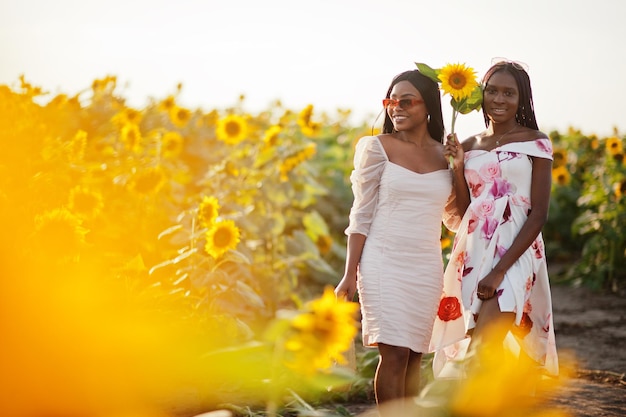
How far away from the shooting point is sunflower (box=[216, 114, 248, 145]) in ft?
19.5

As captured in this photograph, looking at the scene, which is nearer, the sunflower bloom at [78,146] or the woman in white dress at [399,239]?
the woman in white dress at [399,239]

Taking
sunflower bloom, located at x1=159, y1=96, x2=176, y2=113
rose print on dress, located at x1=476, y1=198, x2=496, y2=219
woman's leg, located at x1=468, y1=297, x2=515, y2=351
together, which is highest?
sunflower bloom, located at x1=159, y1=96, x2=176, y2=113

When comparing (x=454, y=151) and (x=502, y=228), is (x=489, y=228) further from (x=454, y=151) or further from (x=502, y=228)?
(x=454, y=151)

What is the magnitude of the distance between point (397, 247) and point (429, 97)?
2.05 feet

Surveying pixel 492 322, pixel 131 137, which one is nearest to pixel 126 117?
pixel 131 137

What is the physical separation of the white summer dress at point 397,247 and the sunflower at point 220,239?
0.76 metres

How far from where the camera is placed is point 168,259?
16.3ft

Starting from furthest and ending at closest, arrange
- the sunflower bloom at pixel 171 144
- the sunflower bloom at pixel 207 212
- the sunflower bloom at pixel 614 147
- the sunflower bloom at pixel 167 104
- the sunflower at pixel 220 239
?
the sunflower bloom at pixel 614 147
the sunflower bloom at pixel 167 104
the sunflower bloom at pixel 171 144
the sunflower bloom at pixel 207 212
the sunflower at pixel 220 239

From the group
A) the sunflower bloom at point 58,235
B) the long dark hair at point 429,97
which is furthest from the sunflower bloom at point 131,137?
the sunflower bloom at point 58,235

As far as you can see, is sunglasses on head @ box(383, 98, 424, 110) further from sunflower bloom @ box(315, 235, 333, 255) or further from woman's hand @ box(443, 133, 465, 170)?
sunflower bloom @ box(315, 235, 333, 255)

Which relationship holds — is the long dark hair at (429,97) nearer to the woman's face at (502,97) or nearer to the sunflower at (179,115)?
the woman's face at (502,97)

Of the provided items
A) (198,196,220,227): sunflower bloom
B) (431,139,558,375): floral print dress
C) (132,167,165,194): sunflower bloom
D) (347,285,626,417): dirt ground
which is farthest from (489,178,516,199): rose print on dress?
(132,167,165,194): sunflower bloom

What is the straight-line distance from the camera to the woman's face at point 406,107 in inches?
139

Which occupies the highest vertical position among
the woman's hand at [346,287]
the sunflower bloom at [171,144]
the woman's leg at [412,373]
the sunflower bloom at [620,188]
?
the sunflower bloom at [171,144]
